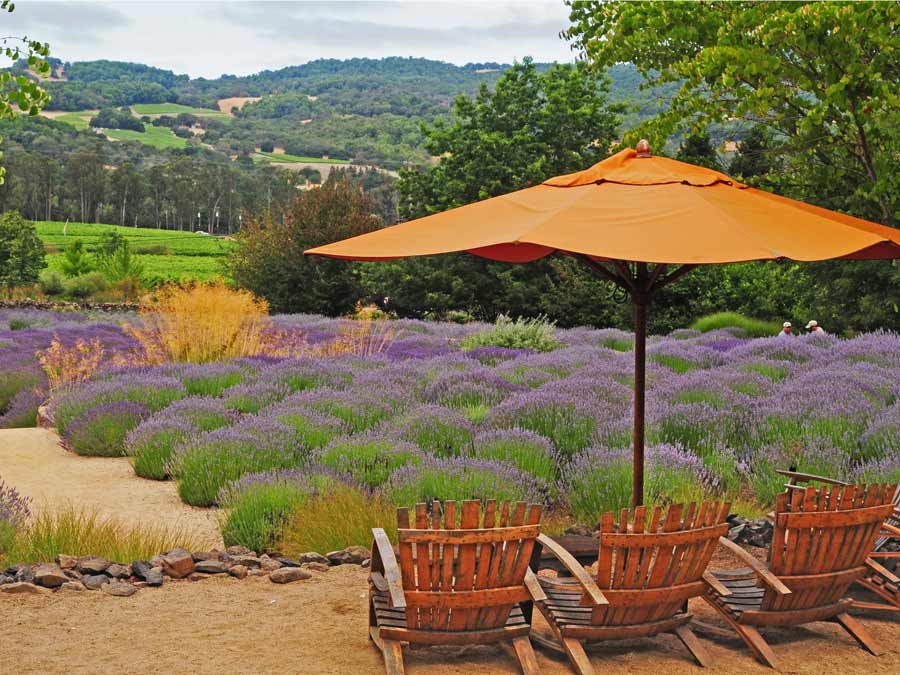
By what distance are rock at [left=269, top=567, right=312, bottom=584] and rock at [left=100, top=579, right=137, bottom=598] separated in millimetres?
777

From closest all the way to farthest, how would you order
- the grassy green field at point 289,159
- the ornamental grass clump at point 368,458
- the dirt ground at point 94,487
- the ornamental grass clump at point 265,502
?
the ornamental grass clump at point 265,502
the dirt ground at point 94,487
the ornamental grass clump at point 368,458
the grassy green field at point 289,159

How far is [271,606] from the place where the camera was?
5.03 metres

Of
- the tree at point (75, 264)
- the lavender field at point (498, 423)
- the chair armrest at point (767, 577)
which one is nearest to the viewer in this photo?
the chair armrest at point (767, 577)

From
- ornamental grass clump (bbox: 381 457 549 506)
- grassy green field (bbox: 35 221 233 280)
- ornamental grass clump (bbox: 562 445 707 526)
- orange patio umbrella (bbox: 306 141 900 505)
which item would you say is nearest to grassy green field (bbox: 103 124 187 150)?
grassy green field (bbox: 35 221 233 280)

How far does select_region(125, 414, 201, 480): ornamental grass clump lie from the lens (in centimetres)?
877

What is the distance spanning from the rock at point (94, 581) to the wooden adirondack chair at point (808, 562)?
331 cm

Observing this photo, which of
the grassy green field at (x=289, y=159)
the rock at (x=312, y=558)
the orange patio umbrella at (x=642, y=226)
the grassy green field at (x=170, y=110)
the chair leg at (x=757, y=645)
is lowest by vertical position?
the rock at (x=312, y=558)

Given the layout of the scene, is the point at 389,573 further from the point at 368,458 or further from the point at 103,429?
the point at 103,429

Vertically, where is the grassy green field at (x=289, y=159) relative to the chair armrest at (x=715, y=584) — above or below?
above

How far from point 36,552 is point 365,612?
237cm

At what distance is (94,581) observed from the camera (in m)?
5.36

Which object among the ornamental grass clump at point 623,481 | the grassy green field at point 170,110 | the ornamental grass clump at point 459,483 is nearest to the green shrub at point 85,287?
the ornamental grass clump at point 459,483

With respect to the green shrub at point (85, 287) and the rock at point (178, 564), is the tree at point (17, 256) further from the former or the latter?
the rock at point (178, 564)

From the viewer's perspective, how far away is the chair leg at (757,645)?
13.9 feet
